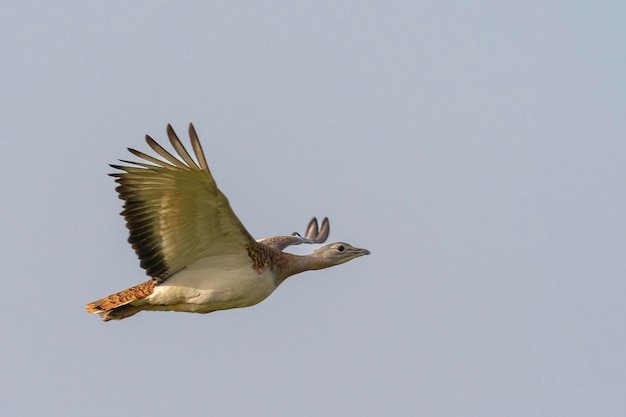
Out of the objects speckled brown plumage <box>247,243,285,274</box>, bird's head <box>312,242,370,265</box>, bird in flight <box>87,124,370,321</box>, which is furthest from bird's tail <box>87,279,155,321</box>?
bird's head <box>312,242,370,265</box>

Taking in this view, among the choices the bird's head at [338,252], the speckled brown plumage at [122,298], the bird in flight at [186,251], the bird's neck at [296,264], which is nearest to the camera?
the bird in flight at [186,251]

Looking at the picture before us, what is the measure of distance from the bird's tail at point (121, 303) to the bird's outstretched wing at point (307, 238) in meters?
3.12

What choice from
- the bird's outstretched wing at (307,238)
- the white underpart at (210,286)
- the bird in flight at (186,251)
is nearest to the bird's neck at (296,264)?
the bird in flight at (186,251)

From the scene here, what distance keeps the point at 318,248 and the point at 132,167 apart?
13.4 ft

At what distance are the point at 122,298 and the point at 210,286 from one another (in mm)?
1332

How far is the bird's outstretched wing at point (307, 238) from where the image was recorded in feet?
67.9

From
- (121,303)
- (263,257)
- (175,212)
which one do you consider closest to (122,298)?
(121,303)

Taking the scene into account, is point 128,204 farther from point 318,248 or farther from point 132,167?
point 318,248

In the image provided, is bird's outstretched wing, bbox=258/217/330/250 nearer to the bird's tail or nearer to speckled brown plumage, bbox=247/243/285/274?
speckled brown plumage, bbox=247/243/285/274

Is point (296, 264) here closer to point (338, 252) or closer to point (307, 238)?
point (338, 252)

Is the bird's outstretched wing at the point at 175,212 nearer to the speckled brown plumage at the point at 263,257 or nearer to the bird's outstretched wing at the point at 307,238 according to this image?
the speckled brown plumage at the point at 263,257

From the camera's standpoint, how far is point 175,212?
17.0 metres

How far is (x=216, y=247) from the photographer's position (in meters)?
17.7

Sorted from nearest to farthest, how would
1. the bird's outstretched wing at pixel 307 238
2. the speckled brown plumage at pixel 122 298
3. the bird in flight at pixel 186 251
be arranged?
the bird in flight at pixel 186 251 < the speckled brown plumage at pixel 122 298 < the bird's outstretched wing at pixel 307 238
